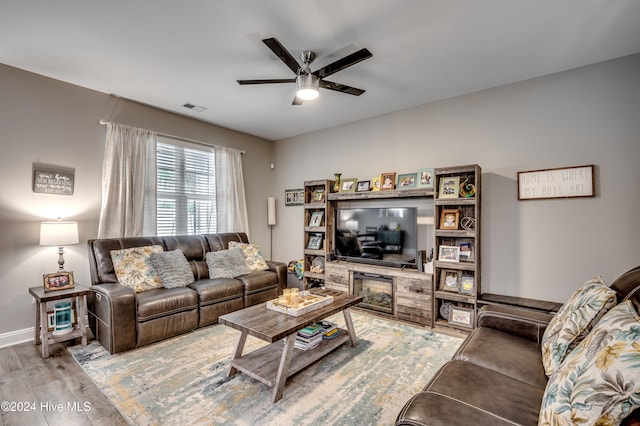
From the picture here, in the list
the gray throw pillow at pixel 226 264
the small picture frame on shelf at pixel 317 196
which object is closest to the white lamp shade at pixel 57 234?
the gray throw pillow at pixel 226 264

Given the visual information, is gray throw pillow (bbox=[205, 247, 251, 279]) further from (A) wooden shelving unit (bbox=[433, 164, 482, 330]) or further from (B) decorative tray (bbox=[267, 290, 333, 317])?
(A) wooden shelving unit (bbox=[433, 164, 482, 330])

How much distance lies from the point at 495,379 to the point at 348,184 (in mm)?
3212

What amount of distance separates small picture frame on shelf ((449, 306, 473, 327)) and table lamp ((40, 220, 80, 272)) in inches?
156

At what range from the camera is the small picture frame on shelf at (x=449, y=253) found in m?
3.30

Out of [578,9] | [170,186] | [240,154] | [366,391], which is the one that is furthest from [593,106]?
[170,186]

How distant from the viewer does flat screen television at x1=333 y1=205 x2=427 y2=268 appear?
12.0 ft

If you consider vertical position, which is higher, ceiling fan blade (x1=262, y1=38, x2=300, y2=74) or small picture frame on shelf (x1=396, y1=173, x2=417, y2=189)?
ceiling fan blade (x1=262, y1=38, x2=300, y2=74)

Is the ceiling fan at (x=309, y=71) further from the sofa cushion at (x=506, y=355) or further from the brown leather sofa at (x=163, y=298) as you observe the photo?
the brown leather sofa at (x=163, y=298)

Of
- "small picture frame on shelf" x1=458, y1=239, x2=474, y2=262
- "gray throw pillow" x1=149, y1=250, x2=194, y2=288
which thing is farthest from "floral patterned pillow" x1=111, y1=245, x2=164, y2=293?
"small picture frame on shelf" x1=458, y1=239, x2=474, y2=262

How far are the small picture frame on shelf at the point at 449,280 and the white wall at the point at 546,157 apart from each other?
308 millimetres

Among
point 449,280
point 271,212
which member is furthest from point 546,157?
point 271,212

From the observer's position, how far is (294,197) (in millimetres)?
5254

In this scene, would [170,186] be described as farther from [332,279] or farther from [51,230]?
[332,279]

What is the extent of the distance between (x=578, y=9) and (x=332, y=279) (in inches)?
139
